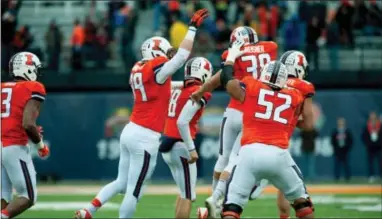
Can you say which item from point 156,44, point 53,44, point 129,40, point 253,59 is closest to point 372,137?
point 129,40

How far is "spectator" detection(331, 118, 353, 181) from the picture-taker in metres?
24.7

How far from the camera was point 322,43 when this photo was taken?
25500 millimetres

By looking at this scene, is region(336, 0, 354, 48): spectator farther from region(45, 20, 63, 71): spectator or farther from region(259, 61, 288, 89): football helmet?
region(259, 61, 288, 89): football helmet

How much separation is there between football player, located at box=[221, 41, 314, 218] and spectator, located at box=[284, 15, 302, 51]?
13.9m

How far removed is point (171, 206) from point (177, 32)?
7595mm

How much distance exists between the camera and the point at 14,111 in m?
12.1

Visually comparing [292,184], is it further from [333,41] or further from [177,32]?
[333,41]

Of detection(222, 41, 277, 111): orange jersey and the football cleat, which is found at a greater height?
detection(222, 41, 277, 111): orange jersey

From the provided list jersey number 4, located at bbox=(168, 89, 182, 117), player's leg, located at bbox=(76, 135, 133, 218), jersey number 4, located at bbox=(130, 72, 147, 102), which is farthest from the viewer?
jersey number 4, located at bbox=(168, 89, 182, 117)

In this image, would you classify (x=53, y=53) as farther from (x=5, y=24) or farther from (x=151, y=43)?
(x=151, y=43)

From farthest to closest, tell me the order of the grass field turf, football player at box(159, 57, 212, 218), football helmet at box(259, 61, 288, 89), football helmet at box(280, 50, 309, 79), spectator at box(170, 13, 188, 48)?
1. spectator at box(170, 13, 188, 48)
2. the grass field turf
3. football player at box(159, 57, 212, 218)
4. football helmet at box(280, 50, 309, 79)
5. football helmet at box(259, 61, 288, 89)

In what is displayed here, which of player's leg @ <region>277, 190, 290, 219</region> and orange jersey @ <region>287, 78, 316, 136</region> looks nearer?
orange jersey @ <region>287, 78, 316, 136</region>

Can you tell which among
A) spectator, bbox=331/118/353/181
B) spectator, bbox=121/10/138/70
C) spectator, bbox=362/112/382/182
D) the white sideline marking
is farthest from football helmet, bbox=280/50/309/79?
spectator, bbox=121/10/138/70

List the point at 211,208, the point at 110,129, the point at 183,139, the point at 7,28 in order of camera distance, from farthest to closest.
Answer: the point at 110,129 < the point at 7,28 < the point at 183,139 < the point at 211,208
